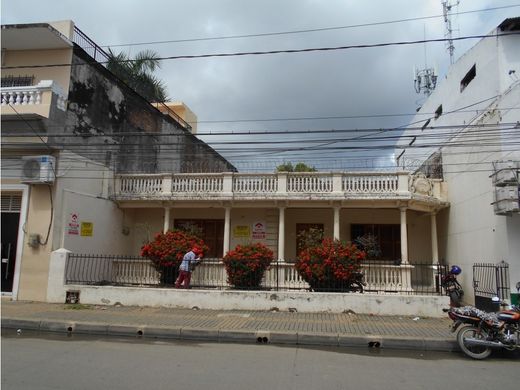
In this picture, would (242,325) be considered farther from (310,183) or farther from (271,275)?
(310,183)

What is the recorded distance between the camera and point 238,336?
919cm

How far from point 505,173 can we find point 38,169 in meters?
13.0

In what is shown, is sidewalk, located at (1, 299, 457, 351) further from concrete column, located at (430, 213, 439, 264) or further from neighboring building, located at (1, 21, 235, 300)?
concrete column, located at (430, 213, 439, 264)

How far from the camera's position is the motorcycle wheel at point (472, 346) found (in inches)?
310

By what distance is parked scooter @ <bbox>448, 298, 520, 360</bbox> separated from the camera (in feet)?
25.7

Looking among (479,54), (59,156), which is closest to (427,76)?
(479,54)

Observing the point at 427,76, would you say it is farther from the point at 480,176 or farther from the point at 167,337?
the point at 167,337

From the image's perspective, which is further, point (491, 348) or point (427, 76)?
point (427, 76)

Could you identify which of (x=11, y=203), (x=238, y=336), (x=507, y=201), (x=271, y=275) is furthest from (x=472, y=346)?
(x=11, y=203)

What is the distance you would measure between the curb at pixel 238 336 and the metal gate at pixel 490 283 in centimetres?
411

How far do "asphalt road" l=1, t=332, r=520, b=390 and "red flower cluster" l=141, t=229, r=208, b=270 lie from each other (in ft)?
16.9

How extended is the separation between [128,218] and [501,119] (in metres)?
13.9

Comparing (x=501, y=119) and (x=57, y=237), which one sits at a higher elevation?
(x=501, y=119)

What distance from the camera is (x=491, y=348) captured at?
7938 mm
